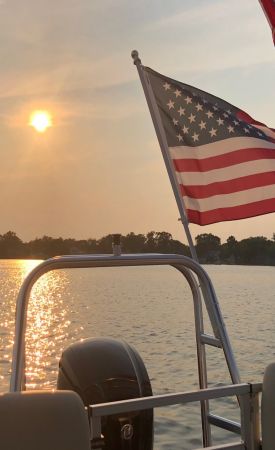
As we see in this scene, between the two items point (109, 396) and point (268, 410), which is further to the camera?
point (109, 396)

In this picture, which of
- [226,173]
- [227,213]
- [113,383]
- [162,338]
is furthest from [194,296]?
[162,338]

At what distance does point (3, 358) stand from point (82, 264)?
14369 mm

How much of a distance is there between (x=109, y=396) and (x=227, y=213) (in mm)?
2160

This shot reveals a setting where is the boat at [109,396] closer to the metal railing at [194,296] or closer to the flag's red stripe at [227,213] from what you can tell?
the metal railing at [194,296]

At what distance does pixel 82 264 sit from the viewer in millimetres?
3479

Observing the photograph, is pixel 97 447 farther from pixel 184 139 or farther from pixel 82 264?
pixel 184 139

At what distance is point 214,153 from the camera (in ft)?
18.0

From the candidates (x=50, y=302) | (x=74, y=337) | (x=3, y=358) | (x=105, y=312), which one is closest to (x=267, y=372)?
(x=3, y=358)

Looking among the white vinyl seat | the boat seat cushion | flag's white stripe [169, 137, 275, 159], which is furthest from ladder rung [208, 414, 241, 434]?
flag's white stripe [169, 137, 275, 159]

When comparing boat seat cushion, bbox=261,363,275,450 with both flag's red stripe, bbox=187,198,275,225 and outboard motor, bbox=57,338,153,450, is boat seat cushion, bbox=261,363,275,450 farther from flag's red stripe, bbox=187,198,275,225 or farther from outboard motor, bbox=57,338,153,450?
flag's red stripe, bbox=187,198,275,225

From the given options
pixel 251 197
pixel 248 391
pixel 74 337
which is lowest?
pixel 74 337

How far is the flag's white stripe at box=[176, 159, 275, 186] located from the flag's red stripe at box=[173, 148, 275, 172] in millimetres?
35

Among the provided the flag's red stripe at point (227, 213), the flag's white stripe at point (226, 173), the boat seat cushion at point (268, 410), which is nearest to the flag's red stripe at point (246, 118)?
the flag's white stripe at point (226, 173)

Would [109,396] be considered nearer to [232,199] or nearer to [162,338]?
[232,199]
